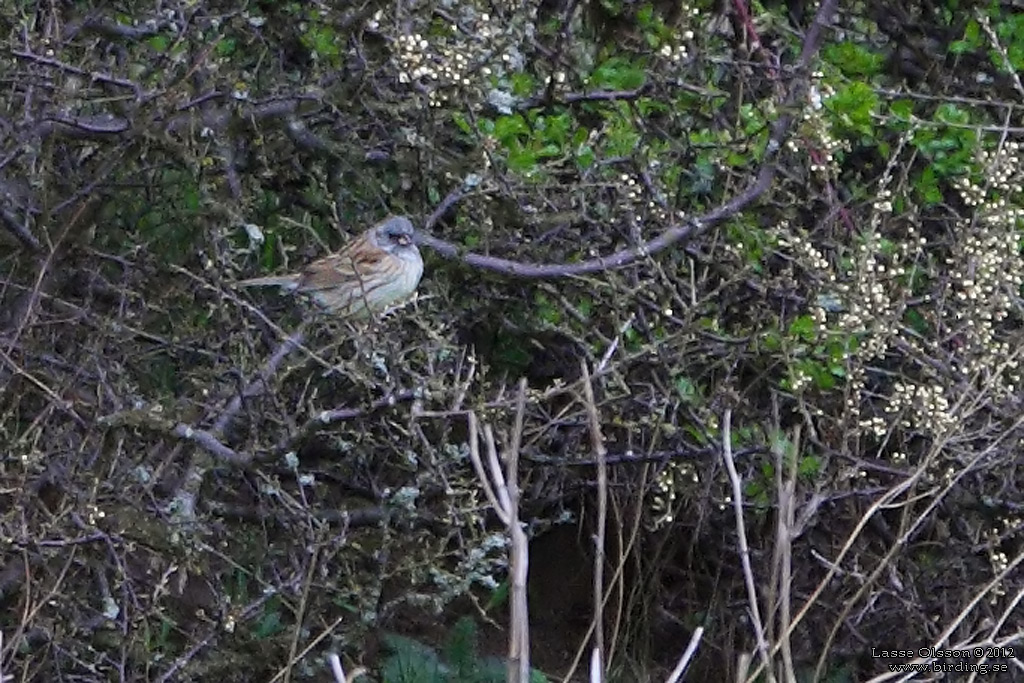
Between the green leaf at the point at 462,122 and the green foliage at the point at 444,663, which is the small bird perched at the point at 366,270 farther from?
the green foliage at the point at 444,663

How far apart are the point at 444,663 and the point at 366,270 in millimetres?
1190

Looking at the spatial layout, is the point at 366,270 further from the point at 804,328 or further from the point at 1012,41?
the point at 1012,41

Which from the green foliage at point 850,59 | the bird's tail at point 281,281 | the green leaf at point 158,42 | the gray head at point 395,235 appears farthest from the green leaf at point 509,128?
the green foliage at point 850,59

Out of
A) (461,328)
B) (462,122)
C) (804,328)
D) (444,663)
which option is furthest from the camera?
(444,663)

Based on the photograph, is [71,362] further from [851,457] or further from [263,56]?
[851,457]

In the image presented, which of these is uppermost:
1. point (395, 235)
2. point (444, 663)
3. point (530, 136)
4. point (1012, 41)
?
point (1012, 41)

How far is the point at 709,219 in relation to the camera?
4.20 meters

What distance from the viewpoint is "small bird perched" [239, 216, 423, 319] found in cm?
460

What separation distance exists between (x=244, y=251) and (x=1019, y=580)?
2265mm

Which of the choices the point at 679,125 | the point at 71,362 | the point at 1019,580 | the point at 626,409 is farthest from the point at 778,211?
the point at 71,362

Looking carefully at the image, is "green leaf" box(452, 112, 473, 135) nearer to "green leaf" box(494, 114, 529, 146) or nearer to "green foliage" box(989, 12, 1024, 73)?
"green leaf" box(494, 114, 529, 146)

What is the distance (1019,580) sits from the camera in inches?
183

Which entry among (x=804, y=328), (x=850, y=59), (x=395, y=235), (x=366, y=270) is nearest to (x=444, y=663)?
(x=366, y=270)

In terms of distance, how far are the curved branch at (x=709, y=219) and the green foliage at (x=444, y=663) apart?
1.20 m
